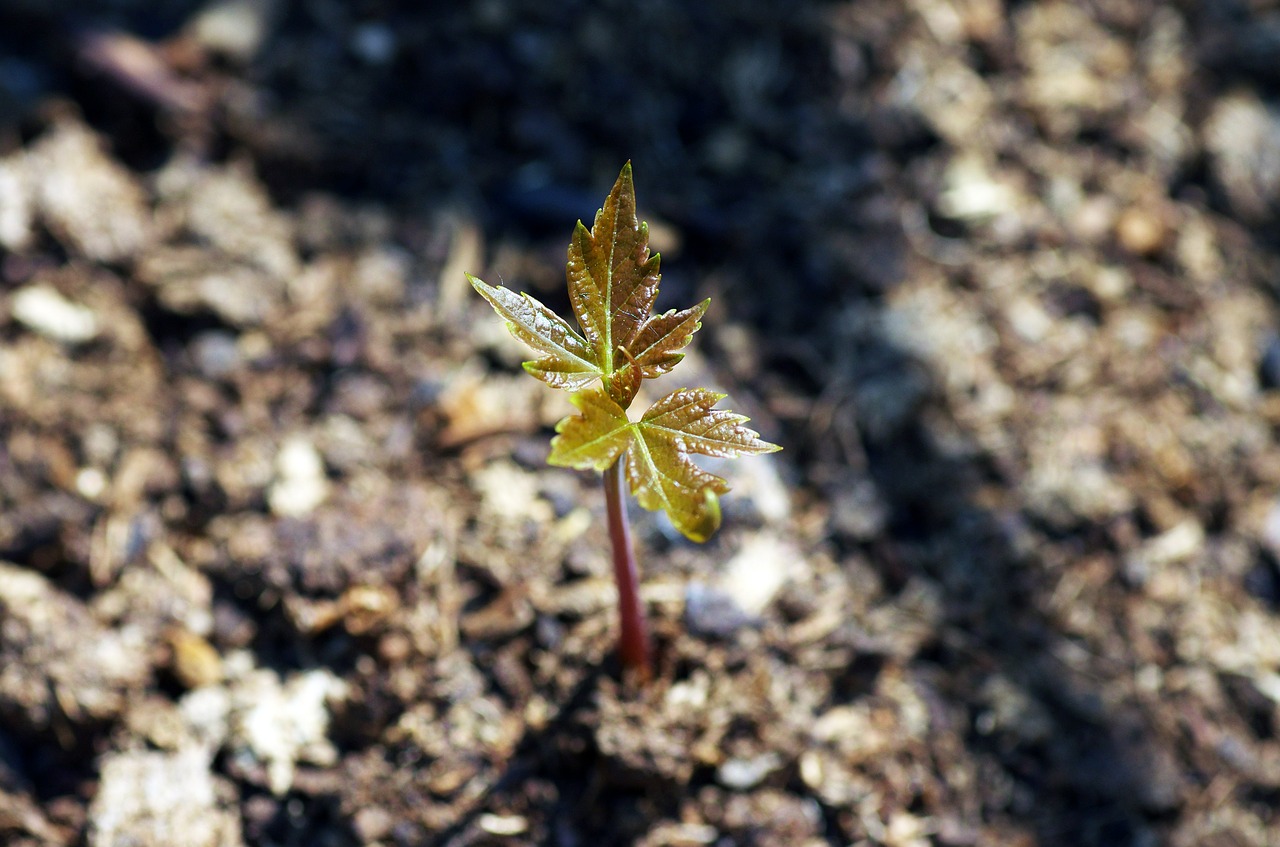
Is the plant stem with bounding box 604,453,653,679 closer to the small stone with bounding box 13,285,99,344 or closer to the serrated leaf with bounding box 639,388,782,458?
the serrated leaf with bounding box 639,388,782,458

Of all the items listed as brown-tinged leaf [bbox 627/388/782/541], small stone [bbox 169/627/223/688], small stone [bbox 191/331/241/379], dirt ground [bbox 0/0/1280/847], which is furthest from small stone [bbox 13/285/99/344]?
brown-tinged leaf [bbox 627/388/782/541]

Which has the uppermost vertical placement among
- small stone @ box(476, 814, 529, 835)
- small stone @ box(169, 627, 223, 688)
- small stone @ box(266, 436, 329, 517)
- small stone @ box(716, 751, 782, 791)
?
small stone @ box(266, 436, 329, 517)

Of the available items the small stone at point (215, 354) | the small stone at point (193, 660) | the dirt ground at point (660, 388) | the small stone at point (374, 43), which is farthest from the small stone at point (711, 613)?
the small stone at point (374, 43)

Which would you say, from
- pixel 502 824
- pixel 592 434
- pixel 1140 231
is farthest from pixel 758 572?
pixel 1140 231

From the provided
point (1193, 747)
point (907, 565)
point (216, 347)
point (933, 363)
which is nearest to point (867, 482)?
point (907, 565)

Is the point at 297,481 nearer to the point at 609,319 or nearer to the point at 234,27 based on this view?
the point at 609,319

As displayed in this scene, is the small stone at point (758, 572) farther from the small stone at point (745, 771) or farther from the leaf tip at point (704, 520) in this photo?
the leaf tip at point (704, 520)

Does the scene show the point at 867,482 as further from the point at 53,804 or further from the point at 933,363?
the point at 53,804
